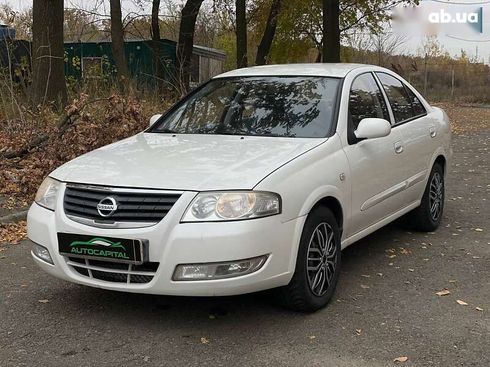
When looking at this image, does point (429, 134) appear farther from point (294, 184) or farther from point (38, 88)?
point (38, 88)

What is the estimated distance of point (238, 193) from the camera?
357 centimetres

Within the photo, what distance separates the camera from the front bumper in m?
3.47

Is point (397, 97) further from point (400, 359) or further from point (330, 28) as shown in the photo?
point (330, 28)

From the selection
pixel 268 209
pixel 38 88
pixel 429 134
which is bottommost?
pixel 268 209

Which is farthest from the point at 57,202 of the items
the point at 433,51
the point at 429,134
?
the point at 433,51

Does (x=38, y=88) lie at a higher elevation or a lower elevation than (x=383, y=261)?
higher

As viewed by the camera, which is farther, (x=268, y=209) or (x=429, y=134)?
(x=429, y=134)

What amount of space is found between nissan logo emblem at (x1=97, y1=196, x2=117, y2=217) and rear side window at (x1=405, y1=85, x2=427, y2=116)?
11.4 feet

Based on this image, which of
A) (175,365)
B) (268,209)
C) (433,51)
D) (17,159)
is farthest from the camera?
(433,51)

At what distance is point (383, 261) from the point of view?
5.29 m

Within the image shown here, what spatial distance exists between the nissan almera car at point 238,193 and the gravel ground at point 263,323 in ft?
1.00

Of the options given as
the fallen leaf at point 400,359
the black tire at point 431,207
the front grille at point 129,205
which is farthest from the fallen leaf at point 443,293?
the front grille at point 129,205

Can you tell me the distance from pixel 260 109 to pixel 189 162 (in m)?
1.16

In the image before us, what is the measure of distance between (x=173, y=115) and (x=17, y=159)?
3831 mm
